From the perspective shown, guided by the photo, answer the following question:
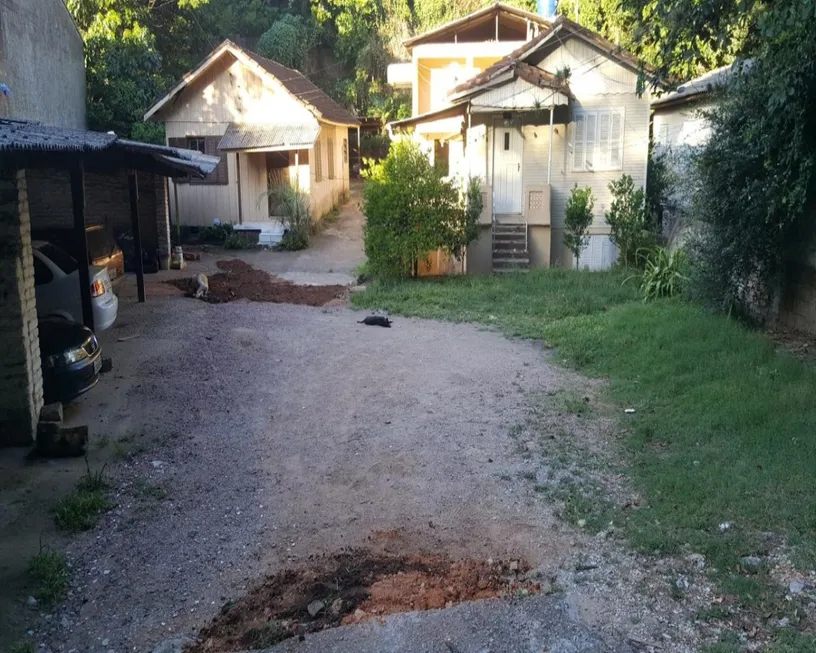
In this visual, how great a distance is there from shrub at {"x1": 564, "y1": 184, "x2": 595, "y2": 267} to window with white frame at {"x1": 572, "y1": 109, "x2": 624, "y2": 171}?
0.90 m

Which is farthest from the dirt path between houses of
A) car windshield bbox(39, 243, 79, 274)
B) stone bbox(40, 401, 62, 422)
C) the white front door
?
the white front door

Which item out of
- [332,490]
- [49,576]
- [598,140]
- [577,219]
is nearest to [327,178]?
[598,140]

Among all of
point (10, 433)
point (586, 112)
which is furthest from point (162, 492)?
point (586, 112)

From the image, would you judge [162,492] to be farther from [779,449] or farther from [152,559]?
[779,449]

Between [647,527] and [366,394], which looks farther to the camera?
[366,394]

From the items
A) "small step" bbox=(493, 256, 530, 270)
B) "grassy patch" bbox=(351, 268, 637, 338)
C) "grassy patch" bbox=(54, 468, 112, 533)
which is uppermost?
"small step" bbox=(493, 256, 530, 270)

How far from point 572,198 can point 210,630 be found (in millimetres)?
14447

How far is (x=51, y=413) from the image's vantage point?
731 cm

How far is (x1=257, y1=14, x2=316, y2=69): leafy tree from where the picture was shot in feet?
111

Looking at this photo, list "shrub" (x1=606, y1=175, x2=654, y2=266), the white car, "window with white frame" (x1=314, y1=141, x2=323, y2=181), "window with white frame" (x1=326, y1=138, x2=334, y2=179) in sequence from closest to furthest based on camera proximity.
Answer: the white car, "shrub" (x1=606, y1=175, x2=654, y2=266), "window with white frame" (x1=314, y1=141, x2=323, y2=181), "window with white frame" (x1=326, y1=138, x2=334, y2=179)

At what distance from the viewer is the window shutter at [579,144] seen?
58.8ft

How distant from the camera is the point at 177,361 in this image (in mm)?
9812

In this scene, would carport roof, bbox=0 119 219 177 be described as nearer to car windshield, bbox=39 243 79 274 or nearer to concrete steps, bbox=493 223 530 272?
car windshield, bbox=39 243 79 274

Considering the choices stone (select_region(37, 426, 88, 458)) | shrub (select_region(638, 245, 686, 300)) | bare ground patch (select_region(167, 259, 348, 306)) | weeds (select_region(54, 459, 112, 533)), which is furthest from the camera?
bare ground patch (select_region(167, 259, 348, 306))
